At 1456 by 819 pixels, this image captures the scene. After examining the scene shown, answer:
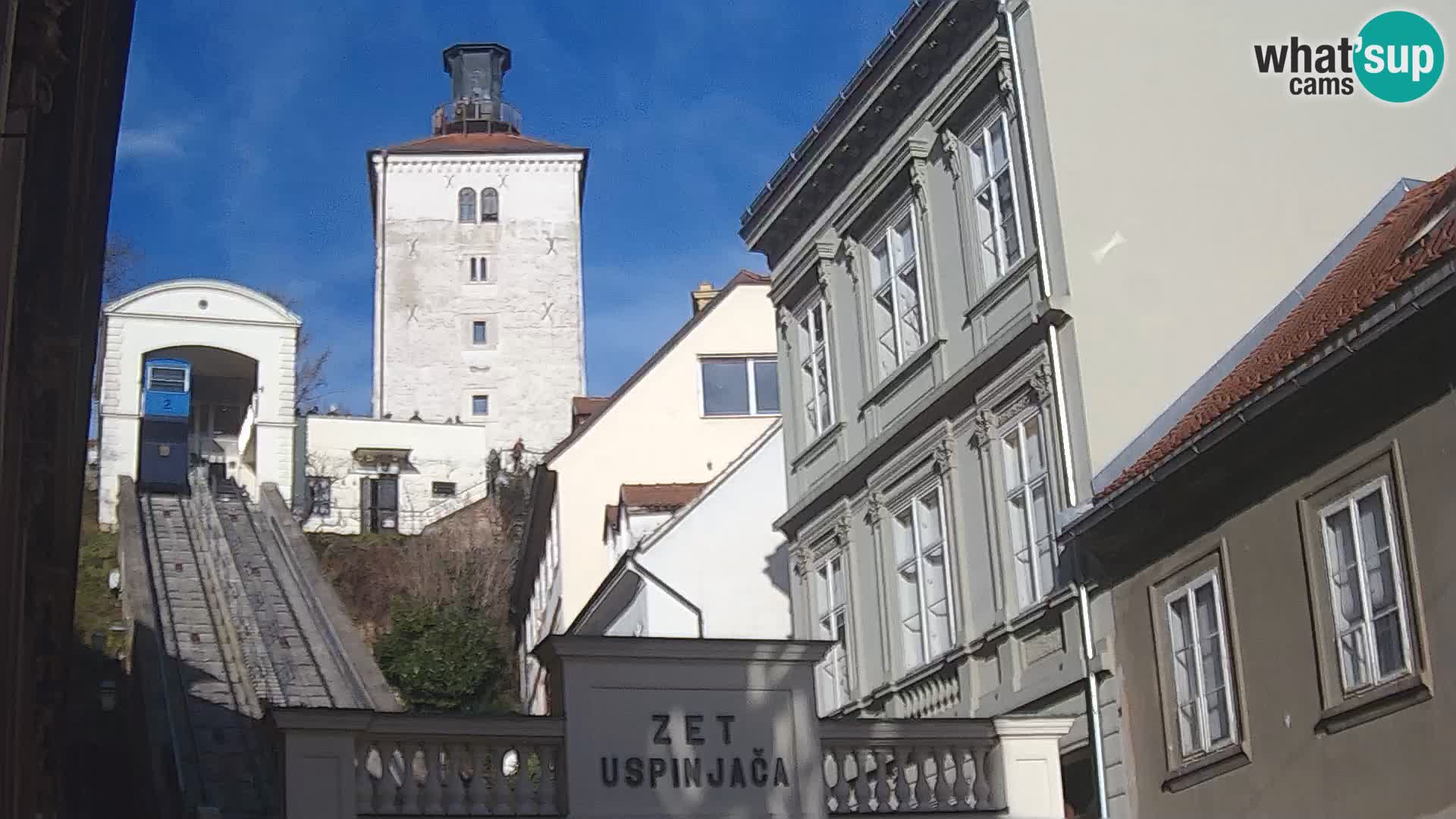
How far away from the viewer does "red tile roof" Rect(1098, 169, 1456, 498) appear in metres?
15.2

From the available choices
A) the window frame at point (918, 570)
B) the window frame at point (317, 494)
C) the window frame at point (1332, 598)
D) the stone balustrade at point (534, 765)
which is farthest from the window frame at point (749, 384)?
the window frame at point (1332, 598)

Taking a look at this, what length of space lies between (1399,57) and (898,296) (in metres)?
5.92

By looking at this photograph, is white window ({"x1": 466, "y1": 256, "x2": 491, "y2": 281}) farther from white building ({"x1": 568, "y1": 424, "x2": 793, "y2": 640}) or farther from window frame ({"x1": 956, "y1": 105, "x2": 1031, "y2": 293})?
window frame ({"x1": 956, "y1": 105, "x2": 1031, "y2": 293})

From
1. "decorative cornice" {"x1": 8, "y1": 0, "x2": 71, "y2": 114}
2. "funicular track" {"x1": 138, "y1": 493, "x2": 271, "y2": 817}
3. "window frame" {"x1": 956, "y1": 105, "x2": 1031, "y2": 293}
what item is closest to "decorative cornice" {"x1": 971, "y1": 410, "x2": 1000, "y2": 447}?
"window frame" {"x1": 956, "y1": 105, "x2": 1031, "y2": 293}

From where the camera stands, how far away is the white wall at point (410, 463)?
6119 cm

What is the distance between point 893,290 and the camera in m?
23.5

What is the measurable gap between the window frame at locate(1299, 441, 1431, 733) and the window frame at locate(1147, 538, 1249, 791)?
1156 millimetres

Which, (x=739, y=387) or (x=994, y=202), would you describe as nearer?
(x=994, y=202)

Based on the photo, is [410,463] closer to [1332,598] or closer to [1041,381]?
[1041,381]

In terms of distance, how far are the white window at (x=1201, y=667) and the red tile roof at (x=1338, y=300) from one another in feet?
3.64

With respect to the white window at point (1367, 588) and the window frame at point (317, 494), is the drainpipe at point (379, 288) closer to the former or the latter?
the window frame at point (317, 494)

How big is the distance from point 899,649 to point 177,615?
15.9 metres

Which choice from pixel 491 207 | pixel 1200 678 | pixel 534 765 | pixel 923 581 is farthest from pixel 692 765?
pixel 491 207

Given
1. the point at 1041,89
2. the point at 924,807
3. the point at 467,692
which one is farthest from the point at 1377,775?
the point at 467,692
